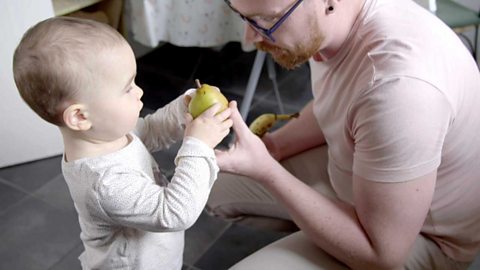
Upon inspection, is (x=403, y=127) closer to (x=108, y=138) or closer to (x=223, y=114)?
(x=223, y=114)

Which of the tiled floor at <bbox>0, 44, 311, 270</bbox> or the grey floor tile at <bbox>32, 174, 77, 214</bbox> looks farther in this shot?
the grey floor tile at <bbox>32, 174, 77, 214</bbox>

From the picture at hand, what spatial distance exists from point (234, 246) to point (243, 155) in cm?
82

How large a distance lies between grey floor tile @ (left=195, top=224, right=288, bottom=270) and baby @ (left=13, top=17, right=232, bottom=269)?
2.43 feet

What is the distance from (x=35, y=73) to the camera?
765mm

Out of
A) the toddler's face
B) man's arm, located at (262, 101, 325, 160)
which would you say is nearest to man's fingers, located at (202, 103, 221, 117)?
the toddler's face

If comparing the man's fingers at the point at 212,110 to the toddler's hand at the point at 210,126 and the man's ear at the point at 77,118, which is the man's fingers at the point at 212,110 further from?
the man's ear at the point at 77,118

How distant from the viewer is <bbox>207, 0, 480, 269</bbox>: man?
0.89 metres

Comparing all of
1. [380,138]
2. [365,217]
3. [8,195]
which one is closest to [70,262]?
[8,195]

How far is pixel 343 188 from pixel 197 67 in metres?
1.56

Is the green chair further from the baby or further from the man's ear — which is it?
the man's ear

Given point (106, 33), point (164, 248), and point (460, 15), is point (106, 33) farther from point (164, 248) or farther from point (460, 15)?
point (460, 15)

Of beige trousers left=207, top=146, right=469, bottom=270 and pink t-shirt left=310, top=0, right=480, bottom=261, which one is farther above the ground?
pink t-shirt left=310, top=0, right=480, bottom=261

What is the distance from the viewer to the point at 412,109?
34.1 inches

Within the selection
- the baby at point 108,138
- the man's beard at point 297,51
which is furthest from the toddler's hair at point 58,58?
the man's beard at point 297,51
